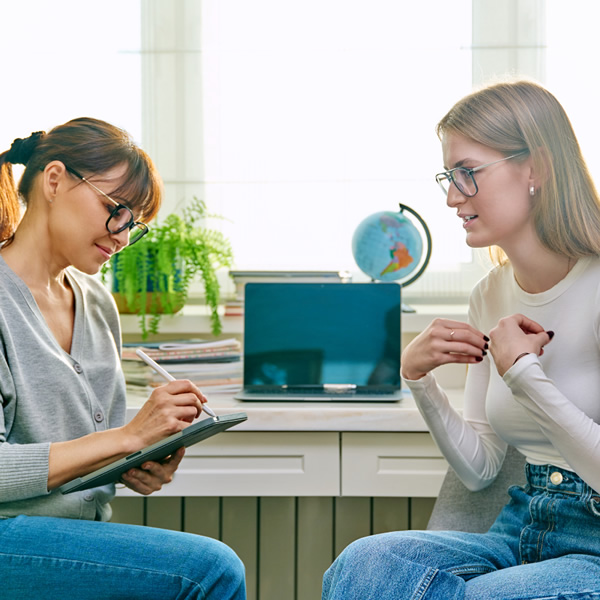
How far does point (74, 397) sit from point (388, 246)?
1.02 m

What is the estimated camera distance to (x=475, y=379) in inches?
57.0

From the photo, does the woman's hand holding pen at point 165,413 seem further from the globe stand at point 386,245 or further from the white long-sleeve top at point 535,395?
the globe stand at point 386,245

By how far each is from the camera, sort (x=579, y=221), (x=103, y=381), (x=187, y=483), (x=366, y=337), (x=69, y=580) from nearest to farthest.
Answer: (x=69, y=580), (x=579, y=221), (x=103, y=381), (x=187, y=483), (x=366, y=337)

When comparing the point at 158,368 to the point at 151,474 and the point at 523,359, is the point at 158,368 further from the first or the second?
the point at 523,359

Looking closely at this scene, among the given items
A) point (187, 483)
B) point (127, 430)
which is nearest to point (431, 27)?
point (187, 483)

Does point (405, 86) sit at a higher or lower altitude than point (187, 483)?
higher

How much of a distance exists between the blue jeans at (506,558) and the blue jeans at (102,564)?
209 millimetres

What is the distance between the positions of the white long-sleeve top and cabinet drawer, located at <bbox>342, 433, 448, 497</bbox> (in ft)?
0.57

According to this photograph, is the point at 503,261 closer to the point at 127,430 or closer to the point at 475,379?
the point at 475,379

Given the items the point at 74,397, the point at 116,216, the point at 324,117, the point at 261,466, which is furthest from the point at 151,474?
the point at 324,117

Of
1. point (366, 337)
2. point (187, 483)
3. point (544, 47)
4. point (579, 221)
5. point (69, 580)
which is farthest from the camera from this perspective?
point (544, 47)

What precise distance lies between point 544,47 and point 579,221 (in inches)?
51.2

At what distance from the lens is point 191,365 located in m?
1.85

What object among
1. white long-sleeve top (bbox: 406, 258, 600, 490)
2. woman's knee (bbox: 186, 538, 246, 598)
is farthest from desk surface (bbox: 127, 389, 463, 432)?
woman's knee (bbox: 186, 538, 246, 598)
